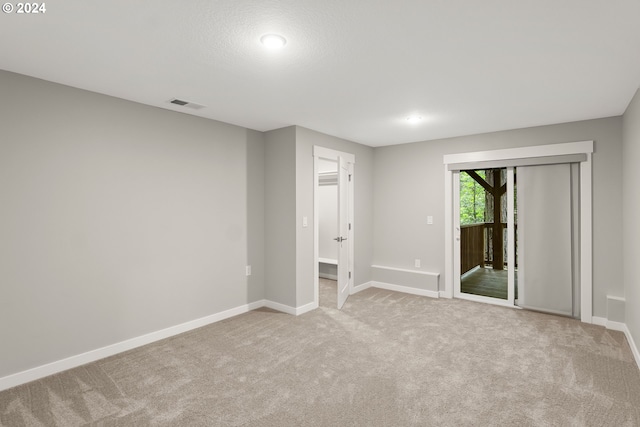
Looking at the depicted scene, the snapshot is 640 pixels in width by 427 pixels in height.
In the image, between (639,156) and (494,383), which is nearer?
(494,383)

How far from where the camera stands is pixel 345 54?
7.23ft

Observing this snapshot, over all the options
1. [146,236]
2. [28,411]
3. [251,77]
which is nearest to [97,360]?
[28,411]

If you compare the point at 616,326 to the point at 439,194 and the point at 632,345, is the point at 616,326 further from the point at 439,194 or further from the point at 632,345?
the point at 439,194

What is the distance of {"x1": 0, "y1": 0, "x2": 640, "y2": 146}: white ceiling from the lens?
1.73 m

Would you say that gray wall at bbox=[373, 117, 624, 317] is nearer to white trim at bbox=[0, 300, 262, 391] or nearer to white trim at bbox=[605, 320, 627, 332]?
white trim at bbox=[605, 320, 627, 332]

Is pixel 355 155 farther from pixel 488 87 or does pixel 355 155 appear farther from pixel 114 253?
pixel 114 253

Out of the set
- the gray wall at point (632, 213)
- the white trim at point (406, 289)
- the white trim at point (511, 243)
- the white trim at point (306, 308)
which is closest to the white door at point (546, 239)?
the white trim at point (511, 243)

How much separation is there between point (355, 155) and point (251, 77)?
2.78m

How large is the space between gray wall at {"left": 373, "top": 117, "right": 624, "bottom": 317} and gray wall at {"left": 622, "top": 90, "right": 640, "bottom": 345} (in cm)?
17

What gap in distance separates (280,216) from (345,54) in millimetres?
2408

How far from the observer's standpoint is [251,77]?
261cm

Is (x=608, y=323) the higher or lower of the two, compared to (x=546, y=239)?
lower

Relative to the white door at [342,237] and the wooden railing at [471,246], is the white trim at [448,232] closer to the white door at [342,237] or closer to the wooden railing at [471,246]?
the wooden railing at [471,246]

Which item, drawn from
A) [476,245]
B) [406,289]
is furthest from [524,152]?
[476,245]
